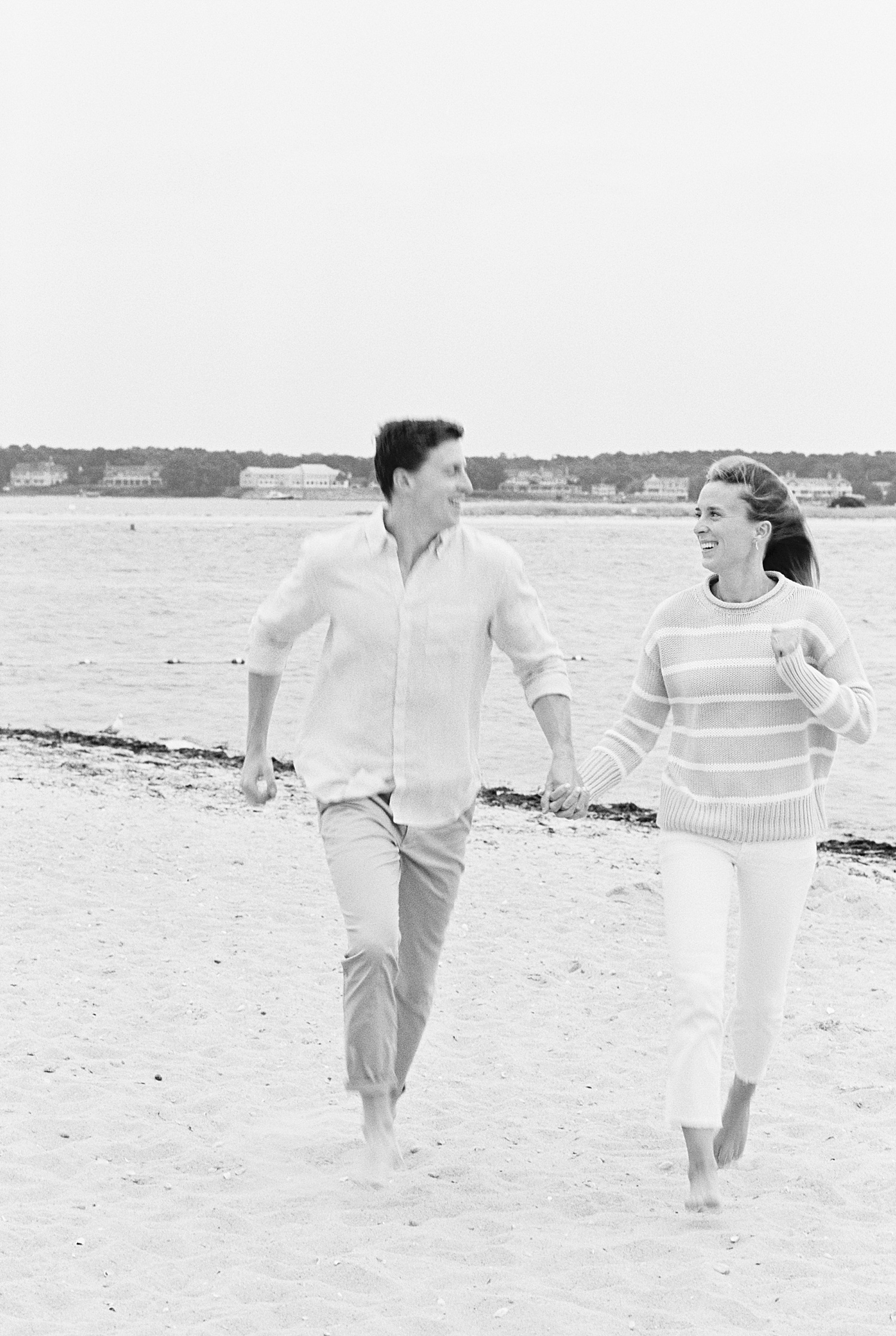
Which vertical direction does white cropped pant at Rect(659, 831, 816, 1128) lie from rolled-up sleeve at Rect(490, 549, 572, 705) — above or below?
below

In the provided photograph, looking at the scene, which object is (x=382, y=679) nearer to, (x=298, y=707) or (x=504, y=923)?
(x=504, y=923)

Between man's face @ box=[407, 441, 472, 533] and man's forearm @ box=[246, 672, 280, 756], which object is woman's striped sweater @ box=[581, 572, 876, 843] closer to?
man's face @ box=[407, 441, 472, 533]

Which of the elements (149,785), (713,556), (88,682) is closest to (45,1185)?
(713,556)

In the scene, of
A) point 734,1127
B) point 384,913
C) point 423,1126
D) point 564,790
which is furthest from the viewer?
point 423,1126

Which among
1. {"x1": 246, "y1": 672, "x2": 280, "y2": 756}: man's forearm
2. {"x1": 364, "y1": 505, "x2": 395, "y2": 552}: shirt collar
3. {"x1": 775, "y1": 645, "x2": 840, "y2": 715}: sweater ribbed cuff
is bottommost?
{"x1": 246, "y1": 672, "x2": 280, "y2": 756}: man's forearm

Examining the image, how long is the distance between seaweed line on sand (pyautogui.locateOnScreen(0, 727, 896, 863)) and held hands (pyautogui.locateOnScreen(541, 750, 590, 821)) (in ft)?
14.1

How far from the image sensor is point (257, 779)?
420 cm

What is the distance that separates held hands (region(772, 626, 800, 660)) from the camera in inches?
149

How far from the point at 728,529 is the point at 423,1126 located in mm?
2033

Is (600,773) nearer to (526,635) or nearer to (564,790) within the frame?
(564,790)

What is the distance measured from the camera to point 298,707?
16.7m

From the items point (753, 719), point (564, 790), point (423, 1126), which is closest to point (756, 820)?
point (753, 719)

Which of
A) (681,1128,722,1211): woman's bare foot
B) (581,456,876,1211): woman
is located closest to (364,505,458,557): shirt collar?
(581,456,876,1211): woman

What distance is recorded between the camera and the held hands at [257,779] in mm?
4184
